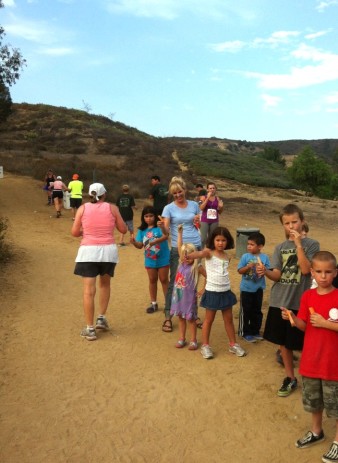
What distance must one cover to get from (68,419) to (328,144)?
119 metres

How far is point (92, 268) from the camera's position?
5184 millimetres

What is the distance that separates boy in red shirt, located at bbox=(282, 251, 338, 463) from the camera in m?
3.07

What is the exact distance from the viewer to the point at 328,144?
11300 cm

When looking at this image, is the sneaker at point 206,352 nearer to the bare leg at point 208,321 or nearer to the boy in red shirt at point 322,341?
the bare leg at point 208,321

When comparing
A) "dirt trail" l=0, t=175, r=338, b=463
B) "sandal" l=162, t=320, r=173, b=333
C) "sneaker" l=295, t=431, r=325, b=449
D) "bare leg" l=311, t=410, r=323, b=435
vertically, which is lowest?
"dirt trail" l=0, t=175, r=338, b=463

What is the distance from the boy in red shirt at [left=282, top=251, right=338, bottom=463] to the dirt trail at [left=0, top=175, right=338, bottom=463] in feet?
1.40

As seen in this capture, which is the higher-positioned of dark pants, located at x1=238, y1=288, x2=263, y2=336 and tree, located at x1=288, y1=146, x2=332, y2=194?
tree, located at x1=288, y1=146, x2=332, y2=194

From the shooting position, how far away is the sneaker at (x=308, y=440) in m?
3.34

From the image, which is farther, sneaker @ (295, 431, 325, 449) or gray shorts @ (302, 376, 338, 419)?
sneaker @ (295, 431, 325, 449)

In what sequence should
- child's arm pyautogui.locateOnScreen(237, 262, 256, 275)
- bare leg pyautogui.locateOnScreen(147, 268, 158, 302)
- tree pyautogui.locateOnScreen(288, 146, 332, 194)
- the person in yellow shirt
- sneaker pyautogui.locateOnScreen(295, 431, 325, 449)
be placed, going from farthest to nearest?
tree pyautogui.locateOnScreen(288, 146, 332, 194) → the person in yellow shirt → bare leg pyautogui.locateOnScreen(147, 268, 158, 302) → child's arm pyautogui.locateOnScreen(237, 262, 256, 275) → sneaker pyautogui.locateOnScreen(295, 431, 325, 449)

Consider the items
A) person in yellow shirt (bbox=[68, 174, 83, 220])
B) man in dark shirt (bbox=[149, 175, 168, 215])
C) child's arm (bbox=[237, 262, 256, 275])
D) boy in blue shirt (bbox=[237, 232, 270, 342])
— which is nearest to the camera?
child's arm (bbox=[237, 262, 256, 275])

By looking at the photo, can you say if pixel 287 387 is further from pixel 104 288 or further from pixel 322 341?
pixel 104 288

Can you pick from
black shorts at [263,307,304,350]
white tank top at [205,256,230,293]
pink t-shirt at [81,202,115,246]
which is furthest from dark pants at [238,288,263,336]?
pink t-shirt at [81,202,115,246]

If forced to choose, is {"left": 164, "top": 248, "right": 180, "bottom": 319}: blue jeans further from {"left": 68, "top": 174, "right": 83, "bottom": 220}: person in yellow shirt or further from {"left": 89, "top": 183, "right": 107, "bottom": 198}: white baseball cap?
{"left": 68, "top": 174, "right": 83, "bottom": 220}: person in yellow shirt
